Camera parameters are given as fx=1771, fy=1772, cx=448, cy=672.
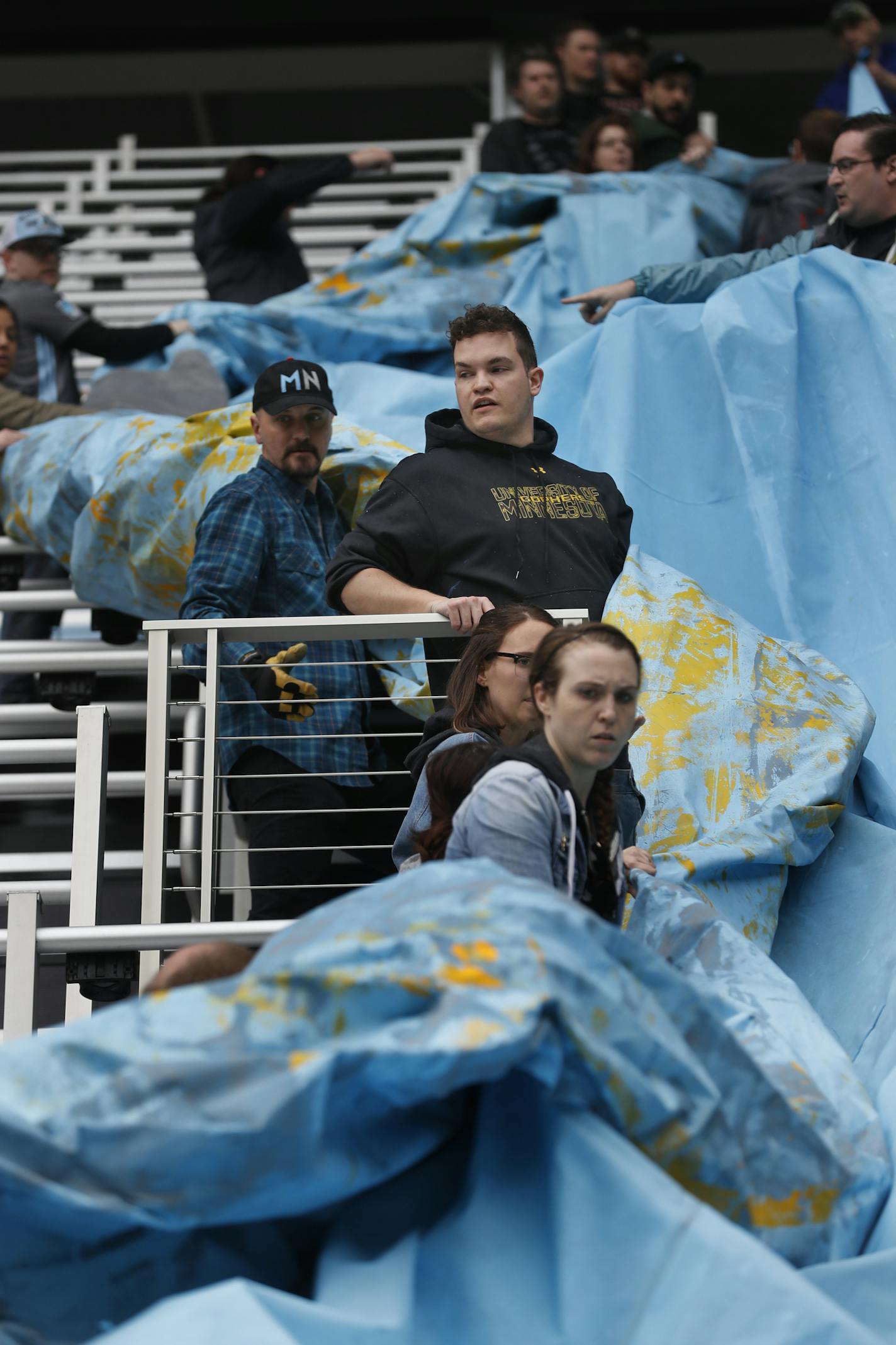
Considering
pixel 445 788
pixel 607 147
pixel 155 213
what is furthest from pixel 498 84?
pixel 445 788

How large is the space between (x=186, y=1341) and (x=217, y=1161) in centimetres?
15

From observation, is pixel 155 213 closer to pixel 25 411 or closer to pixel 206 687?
pixel 25 411

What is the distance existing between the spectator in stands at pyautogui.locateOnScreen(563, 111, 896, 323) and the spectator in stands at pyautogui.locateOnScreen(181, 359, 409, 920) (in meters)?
1.00

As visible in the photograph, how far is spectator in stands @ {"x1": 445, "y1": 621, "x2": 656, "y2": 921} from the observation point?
176 cm

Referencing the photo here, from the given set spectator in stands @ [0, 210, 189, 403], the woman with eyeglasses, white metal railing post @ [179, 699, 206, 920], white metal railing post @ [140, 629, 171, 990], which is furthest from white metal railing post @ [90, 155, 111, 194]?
the woman with eyeglasses

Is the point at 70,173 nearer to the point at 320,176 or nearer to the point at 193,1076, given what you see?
the point at 320,176

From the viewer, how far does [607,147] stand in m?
4.96

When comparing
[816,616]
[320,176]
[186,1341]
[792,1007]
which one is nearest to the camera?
[186,1341]

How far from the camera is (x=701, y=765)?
253 centimetres

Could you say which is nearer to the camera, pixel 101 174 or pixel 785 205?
pixel 785 205

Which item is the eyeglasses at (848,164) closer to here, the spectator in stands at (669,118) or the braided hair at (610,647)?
the spectator in stands at (669,118)

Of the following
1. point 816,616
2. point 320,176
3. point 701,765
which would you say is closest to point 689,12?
point 320,176

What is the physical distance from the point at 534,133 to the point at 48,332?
175 centimetres

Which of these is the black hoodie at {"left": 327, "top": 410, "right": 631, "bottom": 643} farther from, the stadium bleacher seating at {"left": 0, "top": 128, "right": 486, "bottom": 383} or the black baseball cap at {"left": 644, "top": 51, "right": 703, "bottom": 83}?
the black baseball cap at {"left": 644, "top": 51, "right": 703, "bottom": 83}
